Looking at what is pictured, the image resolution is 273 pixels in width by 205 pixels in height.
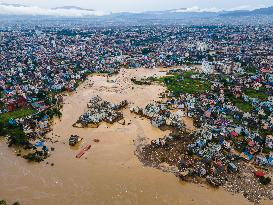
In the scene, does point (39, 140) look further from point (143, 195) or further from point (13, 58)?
point (13, 58)

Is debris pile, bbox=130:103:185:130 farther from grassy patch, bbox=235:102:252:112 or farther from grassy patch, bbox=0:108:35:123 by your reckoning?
grassy patch, bbox=0:108:35:123

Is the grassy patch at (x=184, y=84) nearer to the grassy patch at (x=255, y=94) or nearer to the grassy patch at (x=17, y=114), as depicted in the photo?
the grassy patch at (x=255, y=94)

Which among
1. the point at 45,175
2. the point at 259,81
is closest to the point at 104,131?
the point at 45,175

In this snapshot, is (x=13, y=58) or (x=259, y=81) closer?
(x=259, y=81)

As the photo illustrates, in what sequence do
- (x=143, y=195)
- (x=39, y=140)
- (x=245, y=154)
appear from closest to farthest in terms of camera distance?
1. (x=143, y=195)
2. (x=245, y=154)
3. (x=39, y=140)

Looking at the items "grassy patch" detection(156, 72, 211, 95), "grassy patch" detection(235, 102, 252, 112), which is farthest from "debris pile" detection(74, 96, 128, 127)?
"grassy patch" detection(235, 102, 252, 112)

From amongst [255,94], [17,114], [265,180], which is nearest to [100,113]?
[17,114]

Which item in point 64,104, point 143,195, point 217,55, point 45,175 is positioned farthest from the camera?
point 217,55
